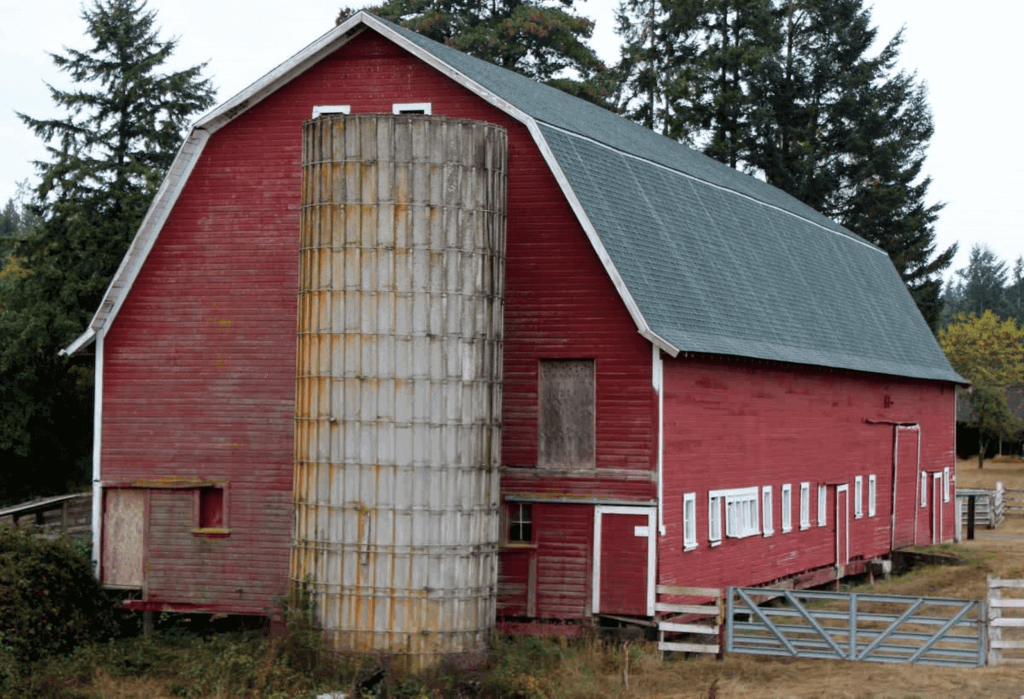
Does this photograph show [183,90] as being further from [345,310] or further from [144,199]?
[345,310]

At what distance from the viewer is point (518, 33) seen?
2228 inches

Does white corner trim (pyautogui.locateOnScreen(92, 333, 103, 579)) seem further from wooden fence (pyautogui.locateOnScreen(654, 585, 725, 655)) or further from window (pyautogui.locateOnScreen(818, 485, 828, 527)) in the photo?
window (pyautogui.locateOnScreen(818, 485, 828, 527))

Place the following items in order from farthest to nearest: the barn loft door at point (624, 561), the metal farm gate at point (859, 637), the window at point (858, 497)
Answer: the window at point (858, 497)
the barn loft door at point (624, 561)
the metal farm gate at point (859, 637)

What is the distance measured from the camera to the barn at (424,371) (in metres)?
21.3

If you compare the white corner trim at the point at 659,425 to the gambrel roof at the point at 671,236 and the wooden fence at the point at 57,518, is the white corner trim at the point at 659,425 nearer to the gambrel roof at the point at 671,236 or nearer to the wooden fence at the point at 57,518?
the gambrel roof at the point at 671,236

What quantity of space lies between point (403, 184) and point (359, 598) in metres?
6.07

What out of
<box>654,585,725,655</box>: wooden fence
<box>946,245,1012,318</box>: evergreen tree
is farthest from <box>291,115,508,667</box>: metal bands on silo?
<box>946,245,1012,318</box>: evergreen tree

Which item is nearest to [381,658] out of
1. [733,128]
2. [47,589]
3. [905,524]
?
[47,589]

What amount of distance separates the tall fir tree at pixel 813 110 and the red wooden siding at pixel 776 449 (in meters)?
25.4

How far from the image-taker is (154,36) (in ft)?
157

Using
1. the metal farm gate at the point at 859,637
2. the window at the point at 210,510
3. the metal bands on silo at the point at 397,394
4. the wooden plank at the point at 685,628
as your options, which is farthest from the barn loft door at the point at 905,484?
the window at the point at 210,510

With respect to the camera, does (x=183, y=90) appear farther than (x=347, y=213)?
Yes

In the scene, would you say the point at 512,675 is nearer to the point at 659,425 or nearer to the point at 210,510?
the point at 659,425

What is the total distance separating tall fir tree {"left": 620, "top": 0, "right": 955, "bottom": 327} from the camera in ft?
206
